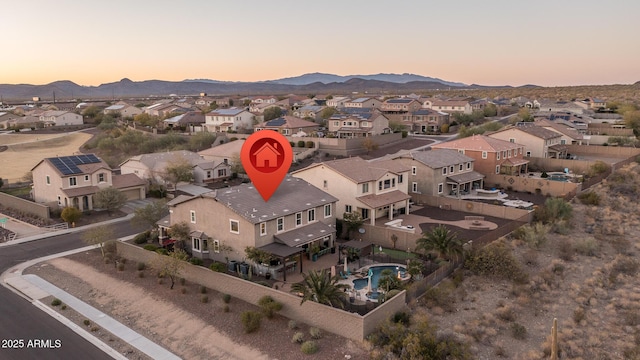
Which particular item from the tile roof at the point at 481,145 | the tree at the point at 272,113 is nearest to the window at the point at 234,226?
the tile roof at the point at 481,145

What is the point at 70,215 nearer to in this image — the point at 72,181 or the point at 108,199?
the point at 108,199

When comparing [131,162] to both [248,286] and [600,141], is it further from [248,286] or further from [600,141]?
[600,141]

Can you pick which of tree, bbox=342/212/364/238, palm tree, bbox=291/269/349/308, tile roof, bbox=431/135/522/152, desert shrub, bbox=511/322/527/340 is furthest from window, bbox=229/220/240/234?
tile roof, bbox=431/135/522/152

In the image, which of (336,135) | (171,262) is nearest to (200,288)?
(171,262)

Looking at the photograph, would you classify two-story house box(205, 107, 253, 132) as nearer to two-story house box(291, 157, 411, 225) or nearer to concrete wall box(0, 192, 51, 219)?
concrete wall box(0, 192, 51, 219)

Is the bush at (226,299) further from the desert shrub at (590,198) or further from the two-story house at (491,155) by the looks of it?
the two-story house at (491,155)
